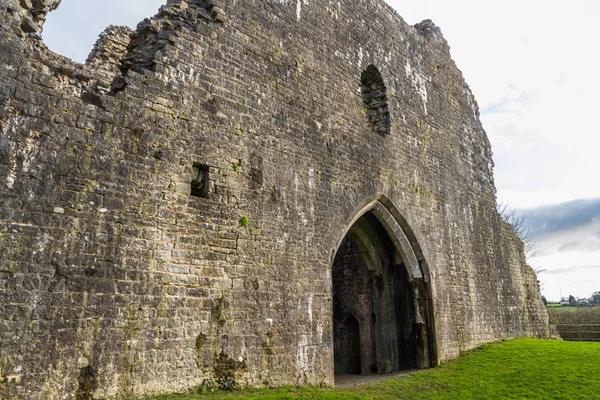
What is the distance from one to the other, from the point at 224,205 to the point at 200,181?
522 mm

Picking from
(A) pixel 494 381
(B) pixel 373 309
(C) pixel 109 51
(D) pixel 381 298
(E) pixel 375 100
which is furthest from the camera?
(B) pixel 373 309

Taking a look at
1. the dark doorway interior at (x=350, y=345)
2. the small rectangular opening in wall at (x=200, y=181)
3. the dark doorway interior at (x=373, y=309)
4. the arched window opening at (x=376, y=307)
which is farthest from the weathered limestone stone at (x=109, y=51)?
the dark doorway interior at (x=350, y=345)

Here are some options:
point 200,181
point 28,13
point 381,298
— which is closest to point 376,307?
point 381,298

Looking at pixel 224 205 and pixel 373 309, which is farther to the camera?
pixel 373 309

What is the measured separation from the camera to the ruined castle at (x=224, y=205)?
5434 mm

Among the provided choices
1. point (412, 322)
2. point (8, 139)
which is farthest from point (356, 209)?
point (8, 139)

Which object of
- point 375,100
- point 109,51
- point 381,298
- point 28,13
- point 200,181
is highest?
point 375,100

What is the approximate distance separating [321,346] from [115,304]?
3.87m

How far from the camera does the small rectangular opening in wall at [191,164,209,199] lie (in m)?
7.20

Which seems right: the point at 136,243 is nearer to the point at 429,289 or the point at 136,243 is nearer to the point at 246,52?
the point at 246,52

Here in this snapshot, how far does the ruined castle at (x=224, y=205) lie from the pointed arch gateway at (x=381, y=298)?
0.16 feet

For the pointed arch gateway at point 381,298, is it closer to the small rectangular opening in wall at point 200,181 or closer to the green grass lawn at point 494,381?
the green grass lawn at point 494,381

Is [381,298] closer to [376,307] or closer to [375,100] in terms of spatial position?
[376,307]

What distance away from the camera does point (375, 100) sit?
1174cm
